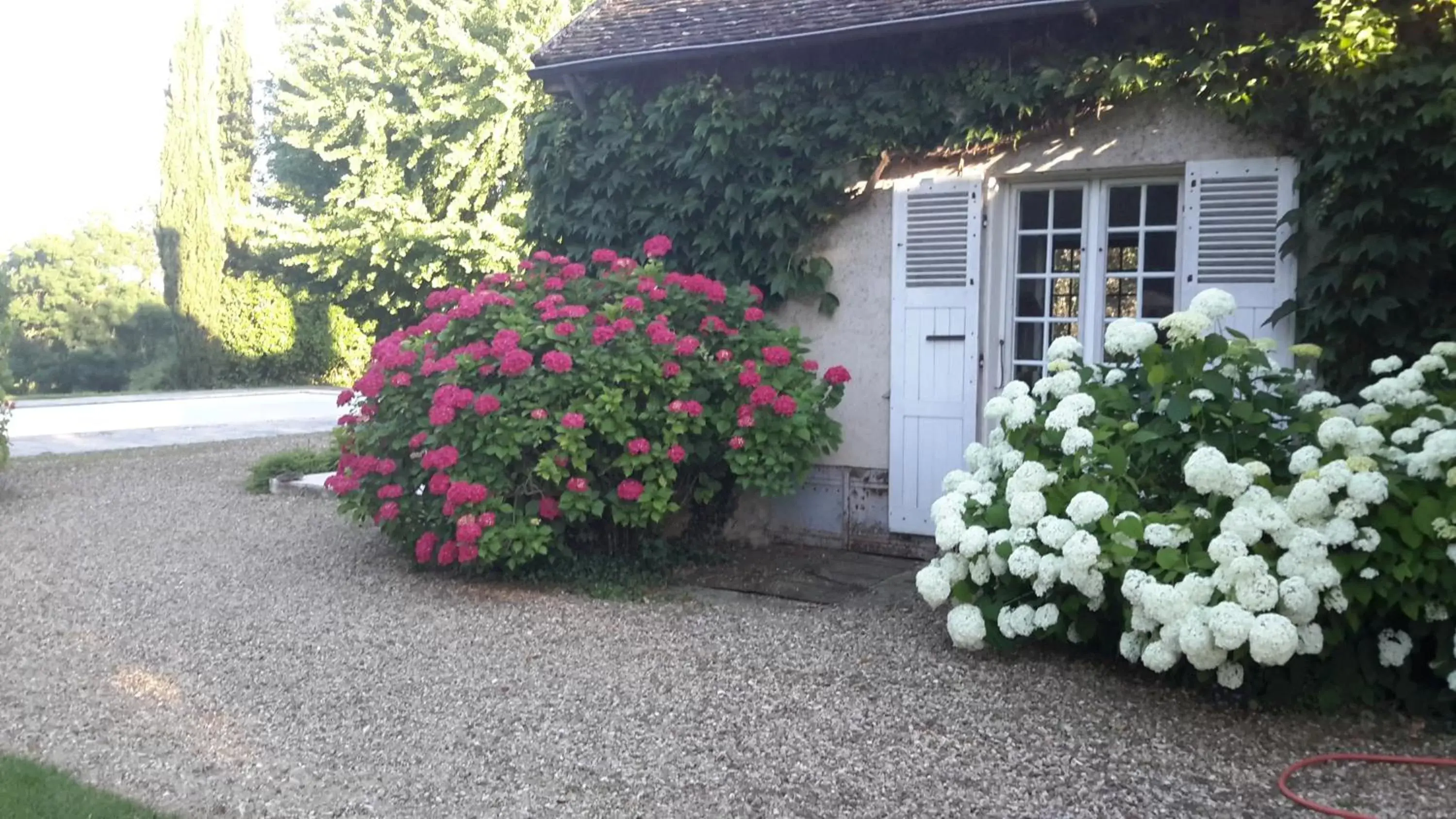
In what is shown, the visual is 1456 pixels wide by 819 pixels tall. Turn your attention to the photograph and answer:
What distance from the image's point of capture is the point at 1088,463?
449 cm

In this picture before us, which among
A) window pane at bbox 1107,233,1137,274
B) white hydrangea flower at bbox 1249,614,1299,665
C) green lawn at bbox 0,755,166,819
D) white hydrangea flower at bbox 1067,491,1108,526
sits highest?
window pane at bbox 1107,233,1137,274

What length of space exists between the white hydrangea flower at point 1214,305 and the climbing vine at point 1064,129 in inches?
48.2

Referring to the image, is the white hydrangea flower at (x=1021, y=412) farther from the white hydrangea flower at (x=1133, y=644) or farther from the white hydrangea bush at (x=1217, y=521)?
the white hydrangea flower at (x=1133, y=644)

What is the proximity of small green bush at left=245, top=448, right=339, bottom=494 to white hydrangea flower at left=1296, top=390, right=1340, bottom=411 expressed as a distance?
7.30 metres

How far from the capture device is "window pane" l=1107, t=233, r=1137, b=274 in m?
6.29

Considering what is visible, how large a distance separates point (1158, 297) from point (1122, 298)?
0.60 ft

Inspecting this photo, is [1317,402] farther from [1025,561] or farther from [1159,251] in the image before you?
[1159,251]

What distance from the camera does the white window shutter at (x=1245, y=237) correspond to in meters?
5.82

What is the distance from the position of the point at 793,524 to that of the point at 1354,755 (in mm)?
3921

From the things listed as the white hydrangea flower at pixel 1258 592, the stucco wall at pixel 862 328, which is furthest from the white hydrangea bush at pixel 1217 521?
the stucco wall at pixel 862 328

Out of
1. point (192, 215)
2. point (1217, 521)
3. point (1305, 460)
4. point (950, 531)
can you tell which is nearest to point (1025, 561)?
point (950, 531)

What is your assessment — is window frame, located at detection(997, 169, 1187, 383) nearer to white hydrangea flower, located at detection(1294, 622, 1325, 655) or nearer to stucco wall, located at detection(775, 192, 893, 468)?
stucco wall, located at detection(775, 192, 893, 468)

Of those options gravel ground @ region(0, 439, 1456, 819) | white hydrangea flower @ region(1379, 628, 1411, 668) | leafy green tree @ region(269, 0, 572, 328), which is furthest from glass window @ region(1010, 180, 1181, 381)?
leafy green tree @ region(269, 0, 572, 328)

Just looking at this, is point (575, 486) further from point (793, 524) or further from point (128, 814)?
point (128, 814)
